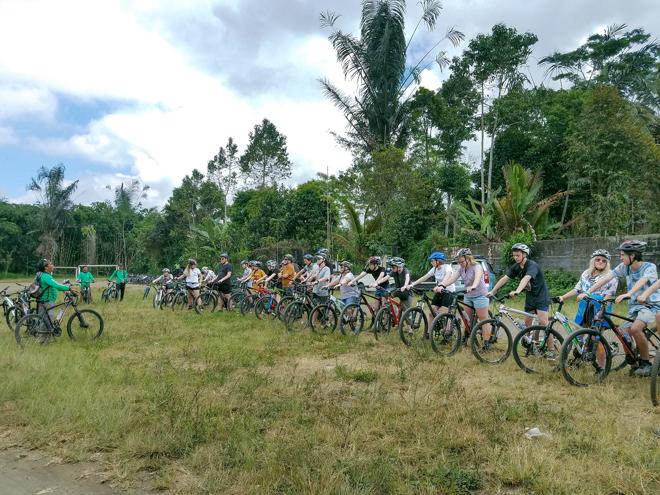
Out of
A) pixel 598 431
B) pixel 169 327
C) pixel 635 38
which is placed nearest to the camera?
pixel 598 431

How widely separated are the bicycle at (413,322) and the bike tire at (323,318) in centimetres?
160

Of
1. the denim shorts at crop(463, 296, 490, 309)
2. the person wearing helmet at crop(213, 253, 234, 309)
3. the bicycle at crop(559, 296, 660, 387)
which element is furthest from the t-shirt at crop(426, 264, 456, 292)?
the person wearing helmet at crop(213, 253, 234, 309)

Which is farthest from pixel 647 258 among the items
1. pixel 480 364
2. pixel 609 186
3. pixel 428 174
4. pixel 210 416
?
pixel 210 416

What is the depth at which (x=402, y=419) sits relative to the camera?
476cm

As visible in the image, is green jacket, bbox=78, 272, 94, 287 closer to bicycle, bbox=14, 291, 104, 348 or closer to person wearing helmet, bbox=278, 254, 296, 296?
person wearing helmet, bbox=278, 254, 296, 296

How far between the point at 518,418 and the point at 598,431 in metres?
0.67

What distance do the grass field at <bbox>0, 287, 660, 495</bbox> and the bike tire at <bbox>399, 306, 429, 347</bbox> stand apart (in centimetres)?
79

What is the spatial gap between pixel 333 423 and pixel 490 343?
12.0ft

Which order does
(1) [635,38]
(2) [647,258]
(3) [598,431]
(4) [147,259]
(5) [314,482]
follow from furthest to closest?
(4) [147,259] < (1) [635,38] < (2) [647,258] < (3) [598,431] < (5) [314,482]

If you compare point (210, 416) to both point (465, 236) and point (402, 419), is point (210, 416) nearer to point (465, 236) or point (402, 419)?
point (402, 419)

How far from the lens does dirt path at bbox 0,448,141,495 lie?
369 cm

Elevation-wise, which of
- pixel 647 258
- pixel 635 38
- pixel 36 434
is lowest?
pixel 36 434

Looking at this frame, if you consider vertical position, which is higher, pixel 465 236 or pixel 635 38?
pixel 635 38

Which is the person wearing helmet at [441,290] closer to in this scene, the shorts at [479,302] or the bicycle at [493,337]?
the shorts at [479,302]
